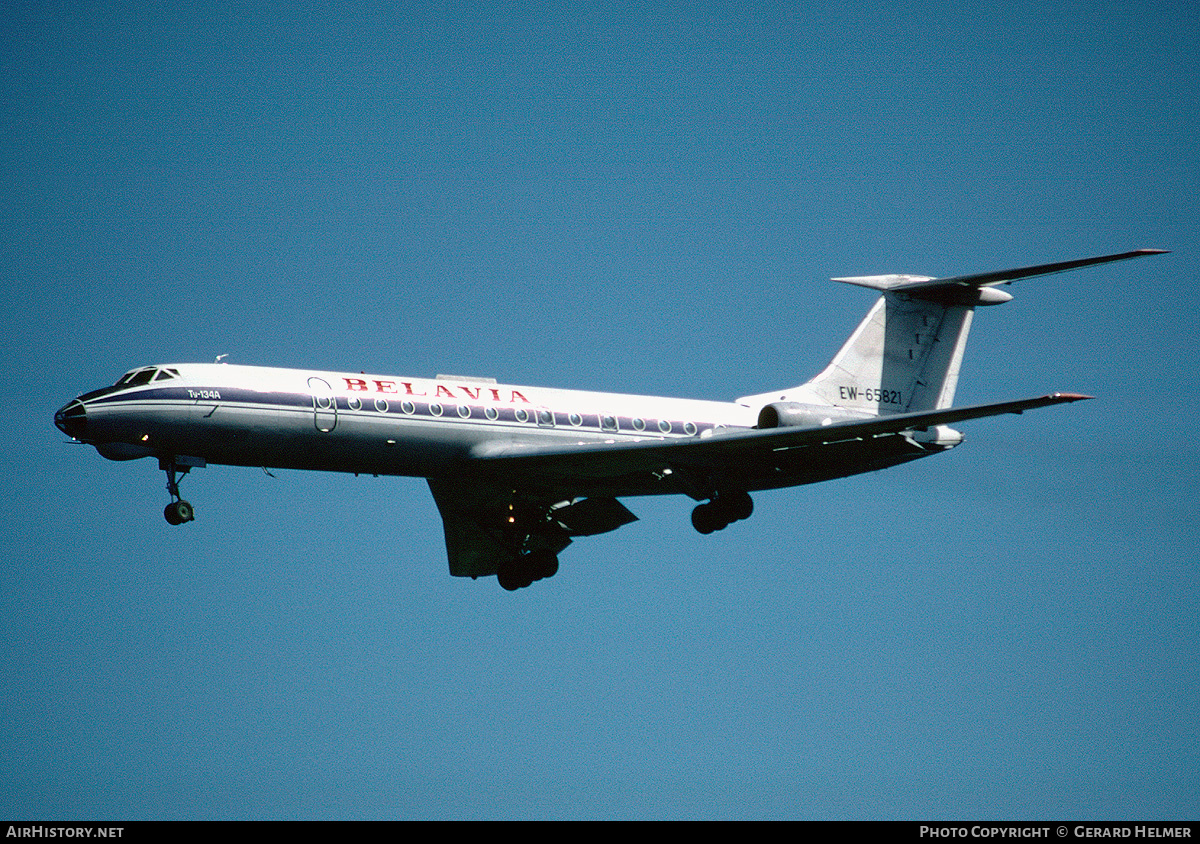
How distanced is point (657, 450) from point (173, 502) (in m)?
9.37

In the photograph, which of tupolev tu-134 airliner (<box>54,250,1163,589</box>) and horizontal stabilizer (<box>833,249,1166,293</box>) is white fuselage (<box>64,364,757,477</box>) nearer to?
tupolev tu-134 airliner (<box>54,250,1163,589</box>)

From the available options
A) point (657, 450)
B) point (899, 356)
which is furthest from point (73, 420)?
point (899, 356)

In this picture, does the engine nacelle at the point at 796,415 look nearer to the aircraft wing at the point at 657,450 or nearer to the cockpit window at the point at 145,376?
the aircraft wing at the point at 657,450

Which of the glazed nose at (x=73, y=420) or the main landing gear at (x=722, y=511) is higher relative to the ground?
the glazed nose at (x=73, y=420)

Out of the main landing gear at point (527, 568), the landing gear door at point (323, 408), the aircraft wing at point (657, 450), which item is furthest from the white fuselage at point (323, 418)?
the main landing gear at point (527, 568)

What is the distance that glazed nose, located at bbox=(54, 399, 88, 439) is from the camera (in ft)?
92.3

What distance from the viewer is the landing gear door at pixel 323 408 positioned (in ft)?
95.1

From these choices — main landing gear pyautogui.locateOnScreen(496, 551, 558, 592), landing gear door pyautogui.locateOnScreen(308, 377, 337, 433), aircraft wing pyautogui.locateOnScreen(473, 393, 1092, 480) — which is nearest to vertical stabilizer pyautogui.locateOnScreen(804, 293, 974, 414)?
aircraft wing pyautogui.locateOnScreen(473, 393, 1092, 480)

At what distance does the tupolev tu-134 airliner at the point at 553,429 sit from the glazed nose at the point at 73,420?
0.12 ft

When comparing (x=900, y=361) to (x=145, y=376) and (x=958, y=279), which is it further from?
Answer: (x=145, y=376)

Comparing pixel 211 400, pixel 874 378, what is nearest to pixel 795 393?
pixel 874 378

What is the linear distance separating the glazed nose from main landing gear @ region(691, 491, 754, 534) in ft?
40.1

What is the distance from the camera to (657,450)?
98.0 ft
